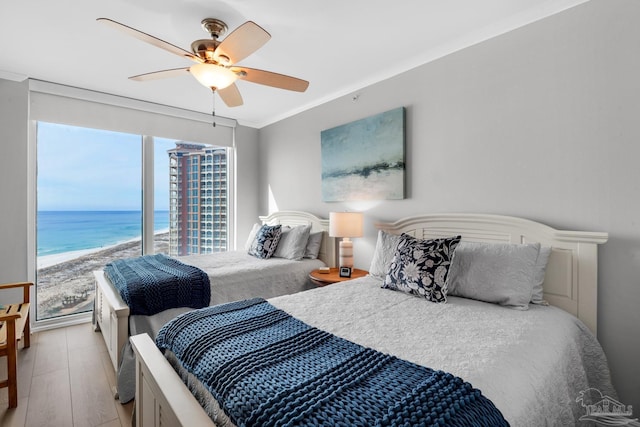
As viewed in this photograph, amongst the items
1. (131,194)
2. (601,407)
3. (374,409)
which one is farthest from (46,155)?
(601,407)

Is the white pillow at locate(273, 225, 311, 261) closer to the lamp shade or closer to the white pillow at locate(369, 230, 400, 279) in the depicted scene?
the lamp shade

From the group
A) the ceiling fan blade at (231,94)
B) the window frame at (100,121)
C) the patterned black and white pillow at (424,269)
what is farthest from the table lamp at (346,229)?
the window frame at (100,121)

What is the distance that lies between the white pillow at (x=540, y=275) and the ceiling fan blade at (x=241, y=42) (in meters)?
2.01

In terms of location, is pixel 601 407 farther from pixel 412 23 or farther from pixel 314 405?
pixel 412 23

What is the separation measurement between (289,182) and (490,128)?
8.33ft

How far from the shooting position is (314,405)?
85 centimetres

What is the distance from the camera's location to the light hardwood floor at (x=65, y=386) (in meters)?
1.85

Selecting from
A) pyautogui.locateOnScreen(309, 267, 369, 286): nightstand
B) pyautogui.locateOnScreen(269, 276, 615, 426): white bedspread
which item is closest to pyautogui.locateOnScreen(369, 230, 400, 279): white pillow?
pyautogui.locateOnScreen(269, 276, 615, 426): white bedspread

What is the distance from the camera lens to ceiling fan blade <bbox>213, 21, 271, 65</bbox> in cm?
163

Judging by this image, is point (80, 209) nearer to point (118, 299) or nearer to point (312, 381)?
point (118, 299)

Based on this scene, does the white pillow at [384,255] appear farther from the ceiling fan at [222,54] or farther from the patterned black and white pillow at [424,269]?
the ceiling fan at [222,54]

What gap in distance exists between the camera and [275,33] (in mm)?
2279

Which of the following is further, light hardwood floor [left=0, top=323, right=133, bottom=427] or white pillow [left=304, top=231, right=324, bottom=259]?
white pillow [left=304, top=231, right=324, bottom=259]

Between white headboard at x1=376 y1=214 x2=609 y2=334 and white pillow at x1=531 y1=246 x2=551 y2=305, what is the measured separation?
0.05m
